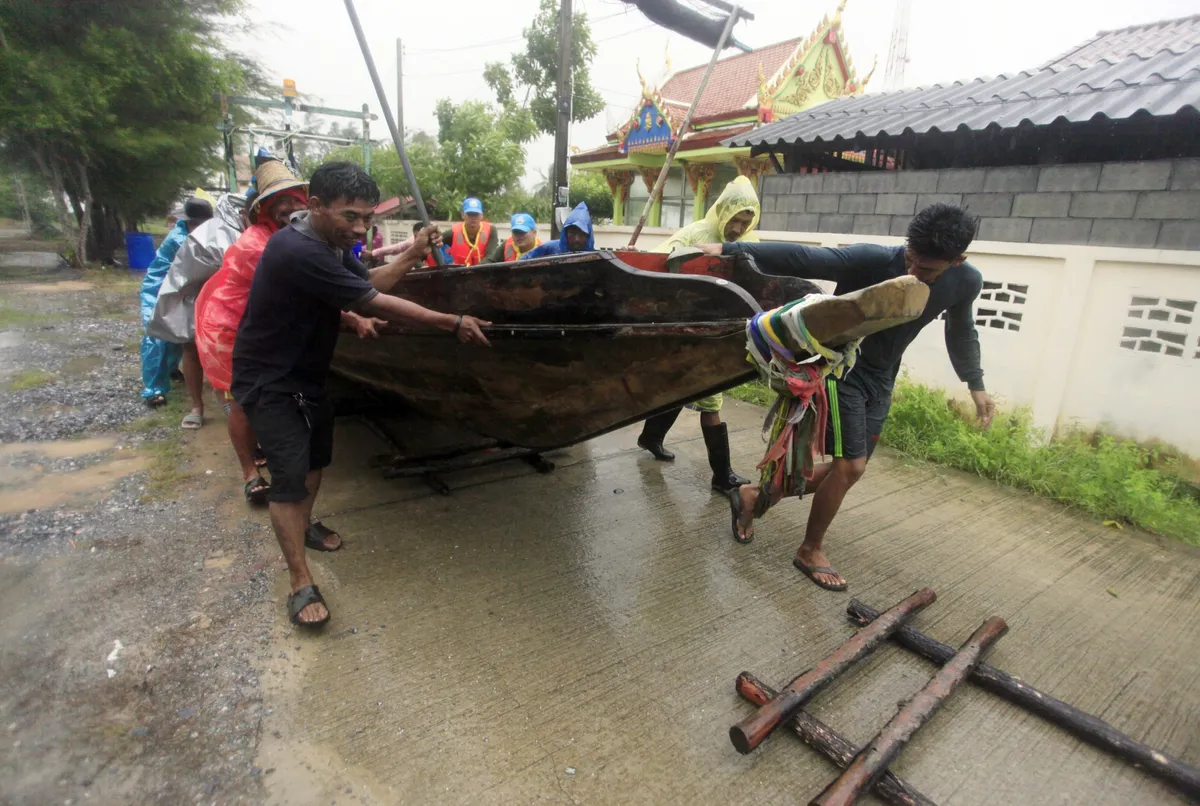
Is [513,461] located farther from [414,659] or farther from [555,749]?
[555,749]

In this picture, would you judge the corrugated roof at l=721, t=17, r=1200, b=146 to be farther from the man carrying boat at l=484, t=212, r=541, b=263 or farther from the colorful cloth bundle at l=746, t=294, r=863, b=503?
the colorful cloth bundle at l=746, t=294, r=863, b=503

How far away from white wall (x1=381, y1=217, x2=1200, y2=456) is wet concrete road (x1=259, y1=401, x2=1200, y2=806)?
1051 mm

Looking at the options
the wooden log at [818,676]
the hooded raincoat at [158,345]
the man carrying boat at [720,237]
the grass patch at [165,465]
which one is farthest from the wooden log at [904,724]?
the hooded raincoat at [158,345]

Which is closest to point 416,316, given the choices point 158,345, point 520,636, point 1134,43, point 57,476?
point 520,636

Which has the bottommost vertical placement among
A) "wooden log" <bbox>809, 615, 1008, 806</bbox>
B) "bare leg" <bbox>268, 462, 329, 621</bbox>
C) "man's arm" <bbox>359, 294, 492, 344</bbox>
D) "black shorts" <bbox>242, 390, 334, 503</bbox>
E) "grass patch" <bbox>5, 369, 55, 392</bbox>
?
"grass patch" <bbox>5, 369, 55, 392</bbox>

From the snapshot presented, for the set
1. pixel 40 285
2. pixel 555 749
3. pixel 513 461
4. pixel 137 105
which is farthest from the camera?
pixel 137 105

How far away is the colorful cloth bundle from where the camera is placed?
1719 millimetres

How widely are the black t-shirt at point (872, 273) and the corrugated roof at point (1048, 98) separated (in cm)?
233

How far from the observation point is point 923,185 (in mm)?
4848

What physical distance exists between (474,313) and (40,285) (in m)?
11.8

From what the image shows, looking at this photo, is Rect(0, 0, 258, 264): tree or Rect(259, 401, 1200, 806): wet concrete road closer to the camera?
Rect(259, 401, 1200, 806): wet concrete road

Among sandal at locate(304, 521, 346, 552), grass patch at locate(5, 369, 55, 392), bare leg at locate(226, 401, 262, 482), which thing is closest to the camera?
sandal at locate(304, 521, 346, 552)

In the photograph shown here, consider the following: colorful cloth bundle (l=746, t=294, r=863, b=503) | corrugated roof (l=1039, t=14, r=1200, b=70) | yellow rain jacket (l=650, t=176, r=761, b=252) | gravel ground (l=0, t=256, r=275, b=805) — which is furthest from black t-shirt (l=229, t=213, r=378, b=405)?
corrugated roof (l=1039, t=14, r=1200, b=70)

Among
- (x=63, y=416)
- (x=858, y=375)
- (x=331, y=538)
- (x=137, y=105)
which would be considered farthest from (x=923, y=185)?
(x=137, y=105)
